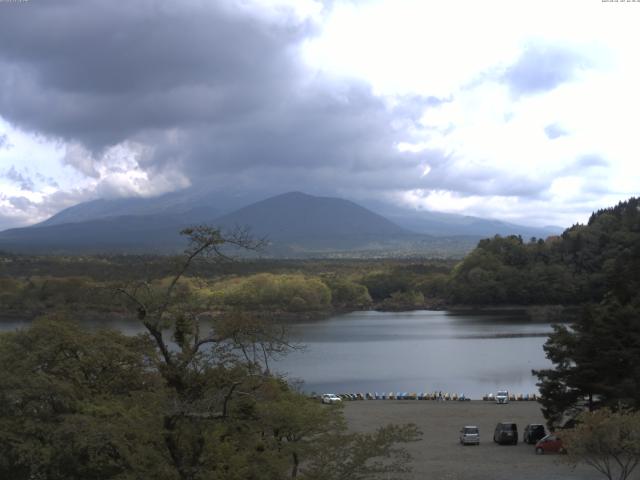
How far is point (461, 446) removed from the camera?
66.0ft

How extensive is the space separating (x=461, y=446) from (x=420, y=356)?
28265mm

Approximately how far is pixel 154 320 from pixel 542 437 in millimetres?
14921

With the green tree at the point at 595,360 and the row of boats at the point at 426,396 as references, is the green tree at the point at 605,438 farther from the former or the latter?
the row of boats at the point at 426,396

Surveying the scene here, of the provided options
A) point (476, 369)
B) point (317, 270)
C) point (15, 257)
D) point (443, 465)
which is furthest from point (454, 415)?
point (15, 257)

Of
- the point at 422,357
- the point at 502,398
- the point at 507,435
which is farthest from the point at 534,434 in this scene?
the point at 422,357

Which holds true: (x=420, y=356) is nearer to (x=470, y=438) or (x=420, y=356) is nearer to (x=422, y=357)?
(x=422, y=357)

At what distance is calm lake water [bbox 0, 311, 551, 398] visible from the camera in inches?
1452

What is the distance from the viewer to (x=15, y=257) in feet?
441

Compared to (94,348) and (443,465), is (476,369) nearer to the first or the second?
(443,465)

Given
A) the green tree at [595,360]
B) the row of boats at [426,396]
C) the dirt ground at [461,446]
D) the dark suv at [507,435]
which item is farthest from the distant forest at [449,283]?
the green tree at [595,360]

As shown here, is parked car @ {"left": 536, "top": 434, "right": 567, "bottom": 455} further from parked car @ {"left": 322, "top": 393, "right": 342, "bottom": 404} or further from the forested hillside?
the forested hillside

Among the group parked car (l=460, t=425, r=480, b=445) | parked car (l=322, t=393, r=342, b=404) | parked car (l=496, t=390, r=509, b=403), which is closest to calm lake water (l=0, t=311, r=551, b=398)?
parked car (l=322, t=393, r=342, b=404)

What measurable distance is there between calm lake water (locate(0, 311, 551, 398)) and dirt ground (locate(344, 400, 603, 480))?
4.27m

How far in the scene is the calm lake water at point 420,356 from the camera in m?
36.9
